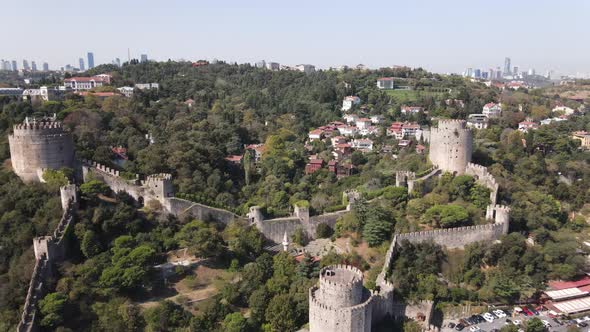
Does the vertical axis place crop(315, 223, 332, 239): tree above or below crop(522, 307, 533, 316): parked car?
above

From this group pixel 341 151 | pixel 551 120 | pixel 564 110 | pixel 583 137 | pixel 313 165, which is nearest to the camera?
pixel 313 165

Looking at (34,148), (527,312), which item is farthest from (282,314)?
(34,148)

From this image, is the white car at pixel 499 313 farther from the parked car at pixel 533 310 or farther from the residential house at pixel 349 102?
the residential house at pixel 349 102

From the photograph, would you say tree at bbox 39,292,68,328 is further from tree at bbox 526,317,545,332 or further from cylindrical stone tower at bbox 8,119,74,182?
tree at bbox 526,317,545,332

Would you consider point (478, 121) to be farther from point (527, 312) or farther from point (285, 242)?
point (285, 242)

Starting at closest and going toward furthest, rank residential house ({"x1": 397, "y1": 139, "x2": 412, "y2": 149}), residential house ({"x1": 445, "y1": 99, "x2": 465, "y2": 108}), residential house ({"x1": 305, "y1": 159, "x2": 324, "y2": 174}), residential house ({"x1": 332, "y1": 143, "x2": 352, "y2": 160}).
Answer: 1. residential house ({"x1": 305, "y1": 159, "x2": 324, "y2": 174})
2. residential house ({"x1": 332, "y1": 143, "x2": 352, "y2": 160})
3. residential house ({"x1": 397, "y1": 139, "x2": 412, "y2": 149})
4. residential house ({"x1": 445, "y1": 99, "x2": 465, "y2": 108})

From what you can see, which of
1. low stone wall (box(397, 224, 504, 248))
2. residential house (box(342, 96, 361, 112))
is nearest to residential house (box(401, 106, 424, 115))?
residential house (box(342, 96, 361, 112))

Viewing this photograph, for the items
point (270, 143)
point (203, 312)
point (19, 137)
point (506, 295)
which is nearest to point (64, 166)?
point (19, 137)
